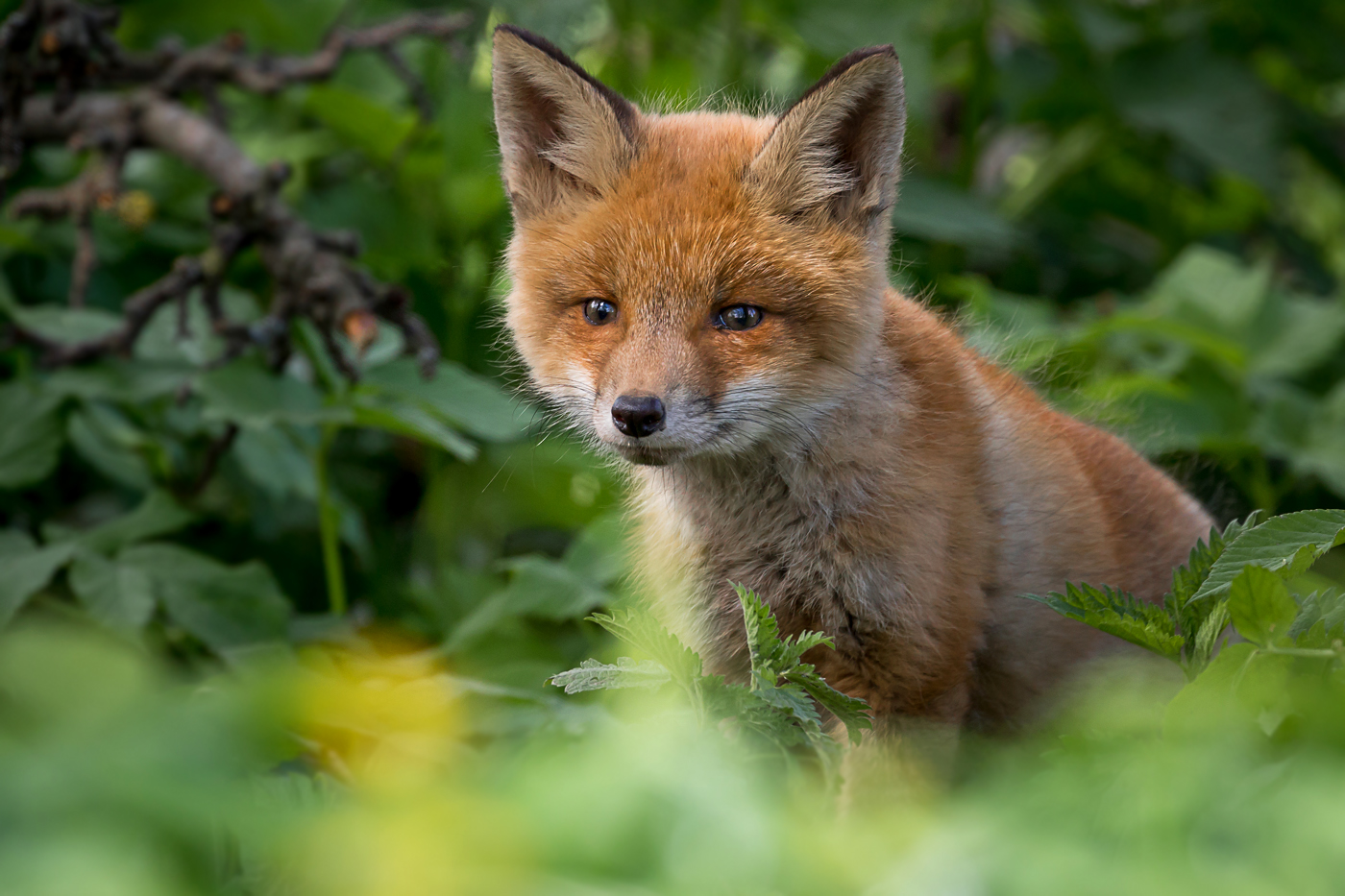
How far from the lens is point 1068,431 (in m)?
3.01

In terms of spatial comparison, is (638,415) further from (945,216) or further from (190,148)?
(945,216)

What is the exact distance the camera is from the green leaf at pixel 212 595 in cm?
324

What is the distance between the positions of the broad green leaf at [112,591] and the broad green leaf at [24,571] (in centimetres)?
5

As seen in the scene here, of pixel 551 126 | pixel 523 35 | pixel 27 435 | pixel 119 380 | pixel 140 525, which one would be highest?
pixel 523 35

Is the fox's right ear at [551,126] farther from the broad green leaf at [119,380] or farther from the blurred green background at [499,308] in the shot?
the broad green leaf at [119,380]

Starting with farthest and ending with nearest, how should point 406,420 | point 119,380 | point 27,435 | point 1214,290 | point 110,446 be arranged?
point 1214,290 < point 110,446 < point 119,380 < point 27,435 < point 406,420

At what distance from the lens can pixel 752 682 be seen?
1848 mm

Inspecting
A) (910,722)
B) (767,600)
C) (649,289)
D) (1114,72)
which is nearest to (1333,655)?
(910,722)

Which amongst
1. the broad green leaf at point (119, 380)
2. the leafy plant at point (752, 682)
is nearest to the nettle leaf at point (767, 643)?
the leafy plant at point (752, 682)

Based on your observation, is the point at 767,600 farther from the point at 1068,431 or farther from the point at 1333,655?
the point at 1333,655

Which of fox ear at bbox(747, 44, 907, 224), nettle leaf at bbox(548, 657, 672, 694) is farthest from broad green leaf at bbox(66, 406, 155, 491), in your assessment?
nettle leaf at bbox(548, 657, 672, 694)

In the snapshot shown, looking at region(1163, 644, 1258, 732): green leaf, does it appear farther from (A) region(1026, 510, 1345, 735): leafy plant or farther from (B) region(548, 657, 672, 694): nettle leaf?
(B) region(548, 657, 672, 694): nettle leaf

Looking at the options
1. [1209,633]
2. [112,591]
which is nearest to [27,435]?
[112,591]

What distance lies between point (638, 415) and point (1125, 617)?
99 cm
